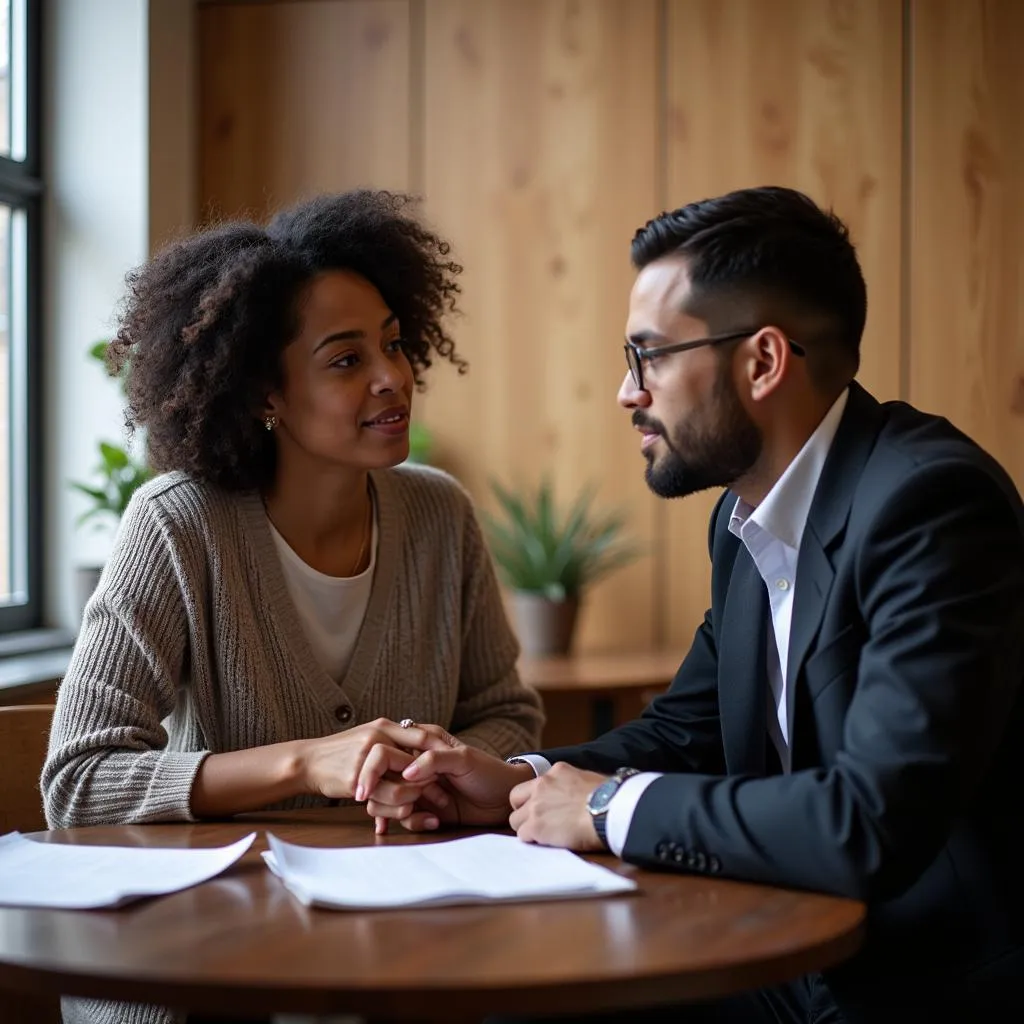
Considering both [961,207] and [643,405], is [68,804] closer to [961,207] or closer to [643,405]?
[643,405]

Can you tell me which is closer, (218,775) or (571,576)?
(218,775)

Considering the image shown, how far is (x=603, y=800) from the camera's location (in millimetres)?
1520

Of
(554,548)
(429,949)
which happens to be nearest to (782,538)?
(429,949)

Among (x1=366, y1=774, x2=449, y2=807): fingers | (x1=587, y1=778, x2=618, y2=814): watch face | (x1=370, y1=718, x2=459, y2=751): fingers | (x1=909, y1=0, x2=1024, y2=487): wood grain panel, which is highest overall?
(x1=909, y1=0, x2=1024, y2=487): wood grain panel

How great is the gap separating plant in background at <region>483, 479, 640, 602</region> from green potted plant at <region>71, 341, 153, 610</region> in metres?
1.08

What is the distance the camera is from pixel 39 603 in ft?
13.6

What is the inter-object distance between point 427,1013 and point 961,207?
365cm

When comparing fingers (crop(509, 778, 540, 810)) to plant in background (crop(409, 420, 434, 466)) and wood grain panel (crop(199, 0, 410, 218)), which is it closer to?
plant in background (crop(409, 420, 434, 466))

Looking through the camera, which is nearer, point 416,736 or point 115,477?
point 416,736

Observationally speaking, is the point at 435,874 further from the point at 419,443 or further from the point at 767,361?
the point at 419,443

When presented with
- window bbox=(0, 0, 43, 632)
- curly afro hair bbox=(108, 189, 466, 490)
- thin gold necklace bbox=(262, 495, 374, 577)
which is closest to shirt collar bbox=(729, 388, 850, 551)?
thin gold necklace bbox=(262, 495, 374, 577)

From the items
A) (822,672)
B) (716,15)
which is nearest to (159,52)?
(716,15)

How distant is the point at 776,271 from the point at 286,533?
3.11 ft

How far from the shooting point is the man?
1379 millimetres
